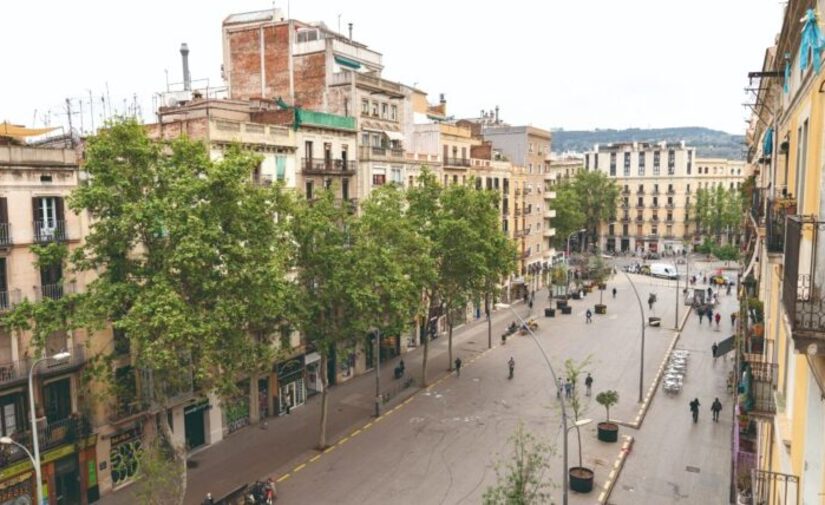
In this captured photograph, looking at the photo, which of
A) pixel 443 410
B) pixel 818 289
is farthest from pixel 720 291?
pixel 818 289

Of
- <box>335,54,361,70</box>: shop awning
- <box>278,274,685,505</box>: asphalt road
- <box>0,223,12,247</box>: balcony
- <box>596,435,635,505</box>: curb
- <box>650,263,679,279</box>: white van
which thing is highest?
<box>335,54,361,70</box>: shop awning

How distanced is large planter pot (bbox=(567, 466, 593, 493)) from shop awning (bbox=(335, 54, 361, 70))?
34.5 m

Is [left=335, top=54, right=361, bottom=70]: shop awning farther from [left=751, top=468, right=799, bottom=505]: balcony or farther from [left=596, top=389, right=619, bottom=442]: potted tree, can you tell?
[left=751, top=468, right=799, bottom=505]: balcony

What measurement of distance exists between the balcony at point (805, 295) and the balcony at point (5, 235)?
25.7 meters

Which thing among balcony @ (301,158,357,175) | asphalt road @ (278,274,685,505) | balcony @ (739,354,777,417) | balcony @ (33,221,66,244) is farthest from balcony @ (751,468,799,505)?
balcony @ (301,158,357,175)

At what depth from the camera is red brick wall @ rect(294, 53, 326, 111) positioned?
159ft

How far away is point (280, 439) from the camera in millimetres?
34406

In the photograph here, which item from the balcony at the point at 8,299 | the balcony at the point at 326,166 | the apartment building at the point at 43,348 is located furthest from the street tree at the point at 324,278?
the balcony at the point at 8,299

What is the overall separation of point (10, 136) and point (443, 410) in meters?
25.7

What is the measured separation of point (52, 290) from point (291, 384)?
1623 cm

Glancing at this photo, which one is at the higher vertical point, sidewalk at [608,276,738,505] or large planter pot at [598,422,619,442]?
large planter pot at [598,422,619,442]

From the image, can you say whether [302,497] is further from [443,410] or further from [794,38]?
[794,38]

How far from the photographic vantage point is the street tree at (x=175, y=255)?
22.6 m

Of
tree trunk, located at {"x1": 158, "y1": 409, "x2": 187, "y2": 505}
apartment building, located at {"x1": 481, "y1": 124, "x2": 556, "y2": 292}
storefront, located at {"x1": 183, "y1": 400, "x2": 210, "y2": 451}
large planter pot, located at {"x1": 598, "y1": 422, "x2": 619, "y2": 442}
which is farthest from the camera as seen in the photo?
apartment building, located at {"x1": 481, "y1": 124, "x2": 556, "y2": 292}
